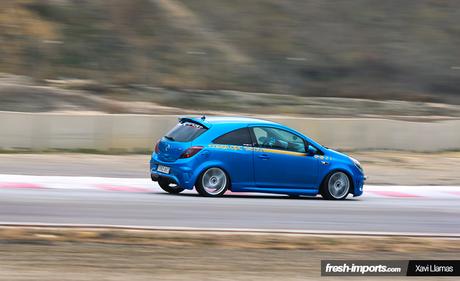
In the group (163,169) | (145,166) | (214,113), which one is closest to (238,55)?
(214,113)

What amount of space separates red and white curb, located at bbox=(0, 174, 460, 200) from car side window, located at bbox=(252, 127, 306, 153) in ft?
7.52

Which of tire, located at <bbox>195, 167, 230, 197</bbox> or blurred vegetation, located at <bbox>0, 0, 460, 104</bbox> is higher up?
blurred vegetation, located at <bbox>0, 0, 460, 104</bbox>

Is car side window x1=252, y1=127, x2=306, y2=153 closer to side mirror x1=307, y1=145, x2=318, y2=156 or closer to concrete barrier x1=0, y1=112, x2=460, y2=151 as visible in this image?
side mirror x1=307, y1=145, x2=318, y2=156

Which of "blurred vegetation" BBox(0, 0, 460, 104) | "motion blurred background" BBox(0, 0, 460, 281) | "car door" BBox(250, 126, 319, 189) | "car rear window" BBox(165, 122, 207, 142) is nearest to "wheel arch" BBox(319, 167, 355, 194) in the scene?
"car door" BBox(250, 126, 319, 189)

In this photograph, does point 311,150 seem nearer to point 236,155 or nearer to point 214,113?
point 236,155

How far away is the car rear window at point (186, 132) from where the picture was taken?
1370cm

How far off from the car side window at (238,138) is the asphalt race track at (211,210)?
3.16ft

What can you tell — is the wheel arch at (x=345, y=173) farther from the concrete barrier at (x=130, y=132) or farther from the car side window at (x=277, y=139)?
the concrete barrier at (x=130, y=132)

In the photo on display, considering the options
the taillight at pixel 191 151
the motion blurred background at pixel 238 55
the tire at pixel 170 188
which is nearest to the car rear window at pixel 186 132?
the taillight at pixel 191 151

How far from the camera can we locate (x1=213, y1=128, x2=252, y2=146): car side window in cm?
1374

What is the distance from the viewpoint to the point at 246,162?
1380 centimetres

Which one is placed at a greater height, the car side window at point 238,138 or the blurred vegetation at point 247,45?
the blurred vegetation at point 247,45

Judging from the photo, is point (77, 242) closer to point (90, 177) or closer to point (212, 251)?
point (212, 251)

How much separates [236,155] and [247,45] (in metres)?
22.6
